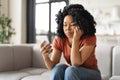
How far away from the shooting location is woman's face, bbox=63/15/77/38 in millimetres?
1671

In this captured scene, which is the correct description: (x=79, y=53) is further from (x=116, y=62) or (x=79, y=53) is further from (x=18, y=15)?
(x=18, y=15)

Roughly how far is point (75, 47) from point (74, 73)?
0.19 m

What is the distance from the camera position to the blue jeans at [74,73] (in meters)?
1.49

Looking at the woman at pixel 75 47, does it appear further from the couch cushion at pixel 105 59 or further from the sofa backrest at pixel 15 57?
the sofa backrest at pixel 15 57

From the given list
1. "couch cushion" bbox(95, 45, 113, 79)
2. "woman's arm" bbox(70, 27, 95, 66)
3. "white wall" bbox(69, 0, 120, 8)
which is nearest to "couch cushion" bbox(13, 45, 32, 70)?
"couch cushion" bbox(95, 45, 113, 79)

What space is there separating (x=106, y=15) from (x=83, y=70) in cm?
265

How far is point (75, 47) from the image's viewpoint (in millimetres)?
1579

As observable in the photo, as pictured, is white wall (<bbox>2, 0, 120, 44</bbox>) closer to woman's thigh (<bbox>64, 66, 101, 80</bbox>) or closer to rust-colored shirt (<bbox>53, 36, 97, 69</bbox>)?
rust-colored shirt (<bbox>53, 36, 97, 69</bbox>)

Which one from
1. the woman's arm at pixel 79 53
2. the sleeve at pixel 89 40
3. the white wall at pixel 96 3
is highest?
the white wall at pixel 96 3

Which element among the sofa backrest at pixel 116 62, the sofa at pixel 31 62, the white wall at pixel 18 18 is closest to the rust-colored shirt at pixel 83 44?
the sofa at pixel 31 62

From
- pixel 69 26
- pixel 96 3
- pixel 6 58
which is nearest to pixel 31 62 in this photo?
pixel 6 58

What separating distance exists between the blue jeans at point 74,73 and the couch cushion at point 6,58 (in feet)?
3.90

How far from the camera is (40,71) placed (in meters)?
2.55

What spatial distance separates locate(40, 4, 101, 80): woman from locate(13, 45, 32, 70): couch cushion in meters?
1.04
